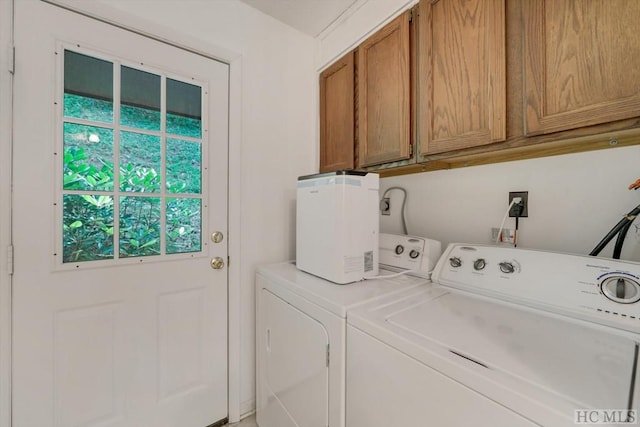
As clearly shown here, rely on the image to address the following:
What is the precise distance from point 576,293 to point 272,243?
1.48 metres

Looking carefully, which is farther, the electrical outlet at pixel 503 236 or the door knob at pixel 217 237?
the door knob at pixel 217 237

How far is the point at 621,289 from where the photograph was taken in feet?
2.56

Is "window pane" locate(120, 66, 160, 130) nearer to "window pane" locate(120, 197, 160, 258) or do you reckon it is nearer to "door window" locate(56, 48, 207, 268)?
"door window" locate(56, 48, 207, 268)

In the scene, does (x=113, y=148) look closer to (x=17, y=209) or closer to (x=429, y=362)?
(x=17, y=209)

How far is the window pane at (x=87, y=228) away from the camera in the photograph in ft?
3.78

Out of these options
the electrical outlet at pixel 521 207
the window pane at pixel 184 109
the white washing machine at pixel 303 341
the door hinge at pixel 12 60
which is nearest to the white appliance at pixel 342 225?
the white washing machine at pixel 303 341

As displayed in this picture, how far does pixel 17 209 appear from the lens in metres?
1.05

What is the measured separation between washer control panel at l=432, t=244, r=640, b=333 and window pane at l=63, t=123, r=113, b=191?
1642 mm

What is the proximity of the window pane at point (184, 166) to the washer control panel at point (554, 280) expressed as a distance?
1380 mm

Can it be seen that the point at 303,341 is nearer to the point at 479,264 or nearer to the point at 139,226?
the point at 479,264

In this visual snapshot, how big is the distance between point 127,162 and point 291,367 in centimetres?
128

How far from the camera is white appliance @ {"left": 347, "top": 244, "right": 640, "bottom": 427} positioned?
1.69 ft

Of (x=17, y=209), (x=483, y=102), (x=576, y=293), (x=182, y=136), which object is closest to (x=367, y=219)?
(x=483, y=102)

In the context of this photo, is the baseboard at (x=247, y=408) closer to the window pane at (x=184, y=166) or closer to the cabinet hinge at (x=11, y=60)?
the window pane at (x=184, y=166)
